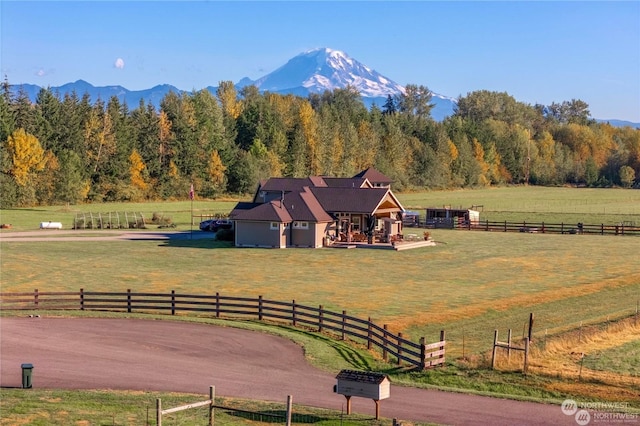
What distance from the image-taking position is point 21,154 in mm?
Result: 110438

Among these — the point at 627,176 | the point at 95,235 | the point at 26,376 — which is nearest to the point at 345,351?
the point at 26,376

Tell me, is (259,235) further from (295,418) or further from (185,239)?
(295,418)

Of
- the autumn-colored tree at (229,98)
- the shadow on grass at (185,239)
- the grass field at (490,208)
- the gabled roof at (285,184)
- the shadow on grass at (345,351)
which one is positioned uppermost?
the autumn-colored tree at (229,98)

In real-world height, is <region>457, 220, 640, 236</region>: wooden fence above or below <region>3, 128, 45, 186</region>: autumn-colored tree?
below

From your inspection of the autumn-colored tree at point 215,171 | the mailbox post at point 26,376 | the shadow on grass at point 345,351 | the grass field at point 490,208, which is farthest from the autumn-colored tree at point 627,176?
the mailbox post at point 26,376

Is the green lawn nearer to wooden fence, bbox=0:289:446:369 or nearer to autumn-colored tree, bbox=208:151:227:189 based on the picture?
wooden fence, bbox=0:289:446:369

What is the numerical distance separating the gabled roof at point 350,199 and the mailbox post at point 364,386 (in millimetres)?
50388

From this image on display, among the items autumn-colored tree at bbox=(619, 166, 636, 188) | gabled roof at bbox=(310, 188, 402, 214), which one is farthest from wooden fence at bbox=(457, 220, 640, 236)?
autumn-colored tree at bbox=(619, 166, 636, 188)

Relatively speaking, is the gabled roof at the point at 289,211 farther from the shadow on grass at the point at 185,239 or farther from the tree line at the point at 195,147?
the tree line at the point at 195,147

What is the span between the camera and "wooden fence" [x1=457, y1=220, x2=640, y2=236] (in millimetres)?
81562

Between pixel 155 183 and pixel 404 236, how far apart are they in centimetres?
6772

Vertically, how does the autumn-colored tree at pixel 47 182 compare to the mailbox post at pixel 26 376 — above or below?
above
